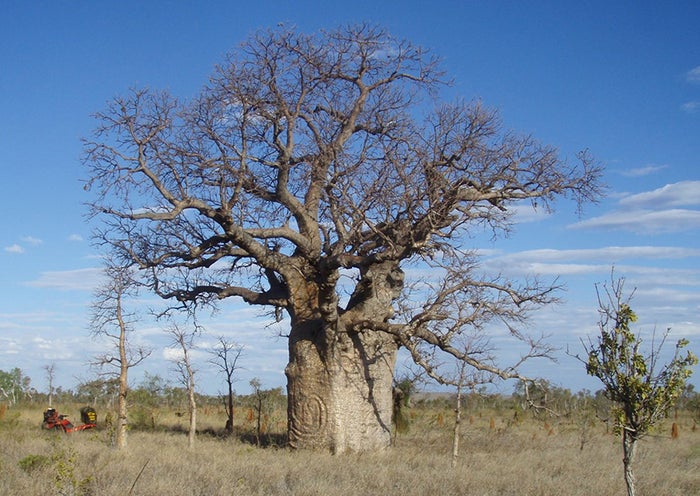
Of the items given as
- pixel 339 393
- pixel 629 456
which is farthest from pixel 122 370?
pixel 629 456

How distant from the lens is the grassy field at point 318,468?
9.30 meters

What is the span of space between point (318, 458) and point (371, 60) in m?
7.52

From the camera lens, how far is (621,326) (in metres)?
8.38

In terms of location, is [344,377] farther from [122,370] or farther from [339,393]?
[122,370]

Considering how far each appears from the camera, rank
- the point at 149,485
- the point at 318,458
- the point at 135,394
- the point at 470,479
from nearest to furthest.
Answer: the point at 149,485 < the point at 470,479 < the point at 318,458 < the point at 135,394

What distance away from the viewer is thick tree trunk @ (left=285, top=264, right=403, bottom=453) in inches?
539

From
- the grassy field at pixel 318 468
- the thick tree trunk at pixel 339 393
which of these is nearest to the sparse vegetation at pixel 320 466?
the grassy field at pixel 318 468

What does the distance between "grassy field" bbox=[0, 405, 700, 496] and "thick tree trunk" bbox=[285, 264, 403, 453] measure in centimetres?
46

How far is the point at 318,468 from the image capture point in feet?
37.8

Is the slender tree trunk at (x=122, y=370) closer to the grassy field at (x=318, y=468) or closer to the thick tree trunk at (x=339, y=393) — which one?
the grassy field at (x=318, y=468)

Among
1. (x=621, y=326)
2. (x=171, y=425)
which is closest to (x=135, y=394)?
(x=171, y=425)

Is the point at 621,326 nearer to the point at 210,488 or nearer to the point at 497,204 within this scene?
the point at 210,488

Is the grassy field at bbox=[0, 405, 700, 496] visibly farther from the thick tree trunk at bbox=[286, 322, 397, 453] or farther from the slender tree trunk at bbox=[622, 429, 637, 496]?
the slender tree trunk at bbox=[622, 429, 637, 496]

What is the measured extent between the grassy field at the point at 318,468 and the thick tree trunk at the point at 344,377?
1.52 ft
